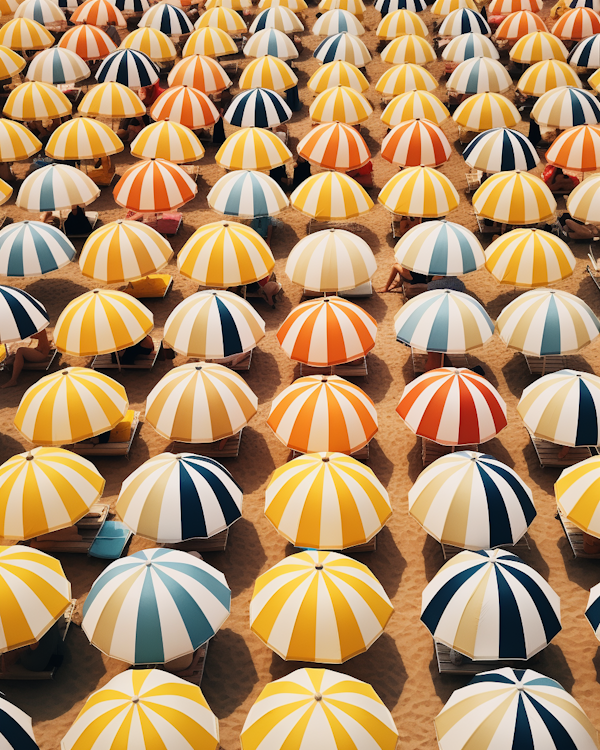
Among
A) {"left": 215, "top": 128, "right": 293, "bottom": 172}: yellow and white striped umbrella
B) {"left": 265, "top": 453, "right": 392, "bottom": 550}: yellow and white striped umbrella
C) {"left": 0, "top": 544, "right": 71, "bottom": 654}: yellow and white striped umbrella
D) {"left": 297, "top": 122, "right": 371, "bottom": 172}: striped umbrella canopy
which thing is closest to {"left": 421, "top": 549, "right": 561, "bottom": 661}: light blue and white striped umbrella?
{"left": 265, "top": 453, "right": 392, "bottom": 550}: yellow and white striped umbrella

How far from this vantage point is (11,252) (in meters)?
15.8

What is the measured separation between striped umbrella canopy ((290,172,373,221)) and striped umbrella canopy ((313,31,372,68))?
Result: 7104mm

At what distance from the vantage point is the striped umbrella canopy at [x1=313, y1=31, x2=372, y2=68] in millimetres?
22891

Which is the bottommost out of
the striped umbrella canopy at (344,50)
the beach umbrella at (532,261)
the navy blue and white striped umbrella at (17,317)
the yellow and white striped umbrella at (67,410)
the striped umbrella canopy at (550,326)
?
the yellow and white striped umbrella at (67,410)

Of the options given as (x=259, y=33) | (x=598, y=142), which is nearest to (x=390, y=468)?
(x=598, y=142)

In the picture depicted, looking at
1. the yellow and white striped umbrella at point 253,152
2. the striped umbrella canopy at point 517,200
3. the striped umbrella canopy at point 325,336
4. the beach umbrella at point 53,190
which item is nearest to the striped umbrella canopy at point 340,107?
the yellow and white striped umbrella at point 253,152

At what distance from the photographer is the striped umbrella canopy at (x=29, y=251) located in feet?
51.5

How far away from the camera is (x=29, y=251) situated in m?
15.7

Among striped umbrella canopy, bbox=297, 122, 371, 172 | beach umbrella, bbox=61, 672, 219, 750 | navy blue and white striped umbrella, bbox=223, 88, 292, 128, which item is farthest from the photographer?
navy blue and white striped umbrella, bbox=223, 88, 292, 128

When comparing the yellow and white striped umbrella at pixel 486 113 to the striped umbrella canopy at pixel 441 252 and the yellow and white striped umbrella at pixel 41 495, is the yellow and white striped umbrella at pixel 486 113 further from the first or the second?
the yellow and white striped umbrella at pixel 41 495

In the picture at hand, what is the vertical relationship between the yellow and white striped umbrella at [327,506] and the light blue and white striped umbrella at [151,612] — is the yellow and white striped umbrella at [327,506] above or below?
above

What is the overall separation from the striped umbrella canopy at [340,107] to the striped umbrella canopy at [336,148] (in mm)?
1622

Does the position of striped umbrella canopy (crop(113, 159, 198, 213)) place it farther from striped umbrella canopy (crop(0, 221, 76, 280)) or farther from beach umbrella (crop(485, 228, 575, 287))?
beach umbrella (crop(485, 228, 575, 287))

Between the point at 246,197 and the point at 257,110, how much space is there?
4.14 metres
